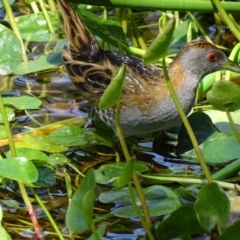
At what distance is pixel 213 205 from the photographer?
2.06 meters

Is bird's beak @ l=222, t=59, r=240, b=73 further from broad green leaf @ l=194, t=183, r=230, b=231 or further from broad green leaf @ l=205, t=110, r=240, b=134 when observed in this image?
broad green leaf @ l=194, t=183, r=230, b=231

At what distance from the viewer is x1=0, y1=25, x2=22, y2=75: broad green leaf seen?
3.21 meters

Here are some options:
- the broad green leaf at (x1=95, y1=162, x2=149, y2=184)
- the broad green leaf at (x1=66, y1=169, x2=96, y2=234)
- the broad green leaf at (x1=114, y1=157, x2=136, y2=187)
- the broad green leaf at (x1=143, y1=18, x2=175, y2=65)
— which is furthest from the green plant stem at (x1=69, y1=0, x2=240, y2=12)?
the broad green leaf at (x1=66, y1=169, x2=96, y2=234)

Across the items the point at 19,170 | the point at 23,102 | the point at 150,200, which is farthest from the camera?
the point at 23,102

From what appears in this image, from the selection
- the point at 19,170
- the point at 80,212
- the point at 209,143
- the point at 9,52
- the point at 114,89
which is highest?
the point at 114,89

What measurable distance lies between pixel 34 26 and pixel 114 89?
8.30 feet

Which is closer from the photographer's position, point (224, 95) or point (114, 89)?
point (114, 89)

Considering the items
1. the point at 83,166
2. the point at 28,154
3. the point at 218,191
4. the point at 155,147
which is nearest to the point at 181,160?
the point at 155,147

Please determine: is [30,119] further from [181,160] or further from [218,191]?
[218,191]

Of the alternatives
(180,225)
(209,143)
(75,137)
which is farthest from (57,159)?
(180,225)

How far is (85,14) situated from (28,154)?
1.24m

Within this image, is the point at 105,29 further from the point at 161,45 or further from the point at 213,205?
the point at 213,205

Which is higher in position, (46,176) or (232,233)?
(232,233)

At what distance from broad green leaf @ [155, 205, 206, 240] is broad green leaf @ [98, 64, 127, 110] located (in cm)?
40
